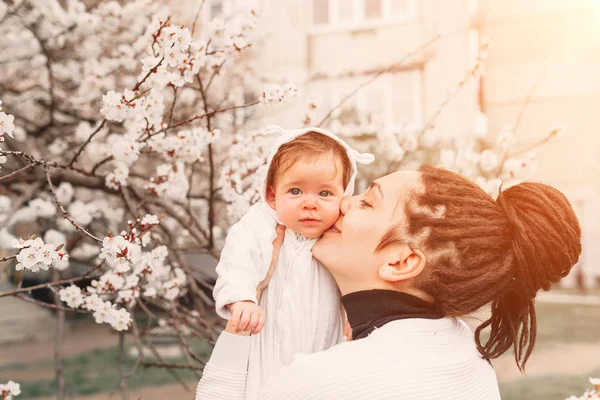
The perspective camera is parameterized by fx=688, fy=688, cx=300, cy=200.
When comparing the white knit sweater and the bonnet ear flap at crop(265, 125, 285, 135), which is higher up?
the bonnet ear flap at crop(265, 125, 285, 135)

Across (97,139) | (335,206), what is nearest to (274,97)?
(335,206)

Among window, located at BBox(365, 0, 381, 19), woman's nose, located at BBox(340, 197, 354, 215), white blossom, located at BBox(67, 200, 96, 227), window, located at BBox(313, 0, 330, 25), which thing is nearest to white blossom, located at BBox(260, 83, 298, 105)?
woman's nose, located at BBox(340, 197, 354, 215)

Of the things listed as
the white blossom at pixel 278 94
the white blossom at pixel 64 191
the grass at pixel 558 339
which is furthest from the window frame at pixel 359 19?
the white blossom at pixel 278 94

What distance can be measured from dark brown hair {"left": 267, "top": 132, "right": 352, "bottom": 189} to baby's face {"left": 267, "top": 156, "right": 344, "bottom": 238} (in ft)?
0.06

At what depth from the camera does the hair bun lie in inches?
60.9

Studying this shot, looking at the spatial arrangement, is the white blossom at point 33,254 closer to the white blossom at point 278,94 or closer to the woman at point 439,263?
the woman at point 439,263

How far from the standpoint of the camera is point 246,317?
1527mm

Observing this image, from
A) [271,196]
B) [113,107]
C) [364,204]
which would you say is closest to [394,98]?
[113,107]

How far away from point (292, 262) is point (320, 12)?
12.7m

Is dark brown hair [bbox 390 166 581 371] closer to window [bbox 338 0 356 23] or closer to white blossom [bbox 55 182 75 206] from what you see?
white blossom [bbox 55 182 75 206]

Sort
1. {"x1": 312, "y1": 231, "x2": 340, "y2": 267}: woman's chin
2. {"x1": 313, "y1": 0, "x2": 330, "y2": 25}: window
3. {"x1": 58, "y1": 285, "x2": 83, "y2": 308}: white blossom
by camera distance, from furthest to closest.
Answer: {"x1": 313, "y1": 0, "x2": 330, "y2": 25}: window < {"x1": 58, "y1": 285, "x2": 83, "y2": 308}: white blossom < {"x1": 312, "y1": 231, "x2": 340, "y2": 267}: woman's chin

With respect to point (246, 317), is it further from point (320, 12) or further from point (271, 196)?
point (320, 12)

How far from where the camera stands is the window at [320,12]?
13.7m

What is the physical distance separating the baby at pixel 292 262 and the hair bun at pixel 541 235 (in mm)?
433
